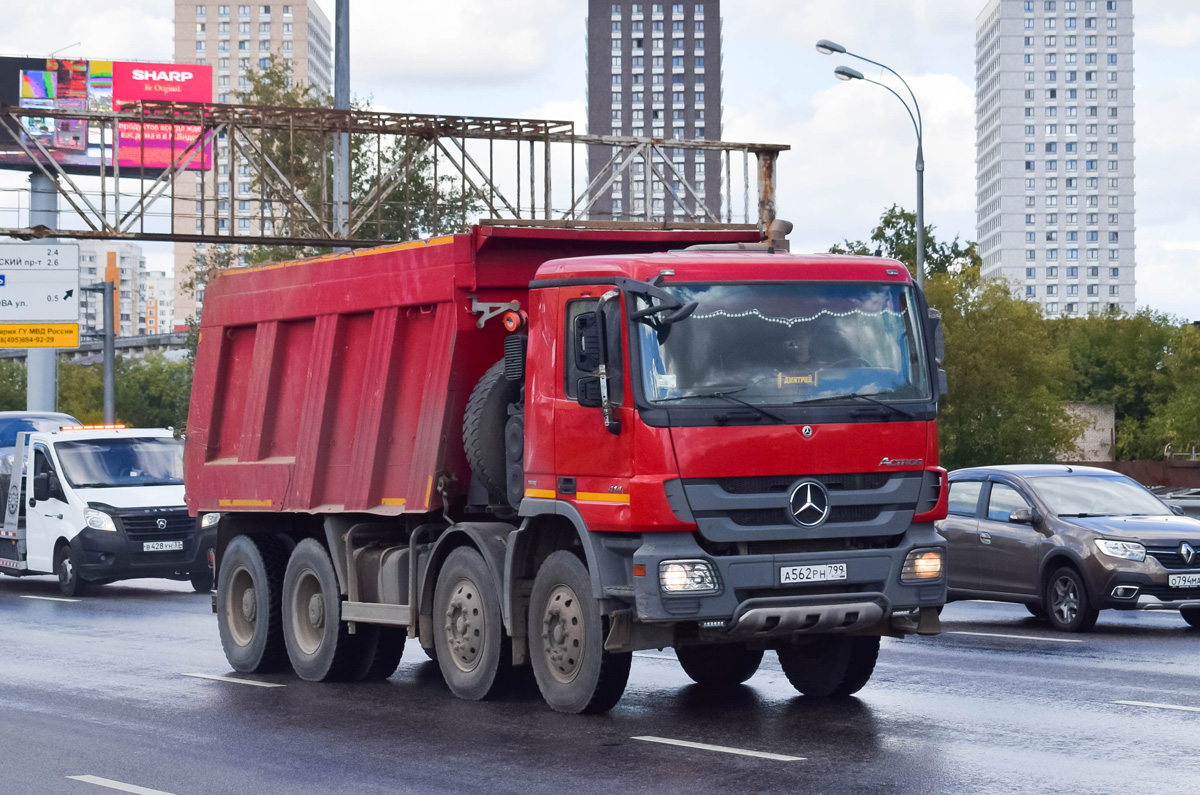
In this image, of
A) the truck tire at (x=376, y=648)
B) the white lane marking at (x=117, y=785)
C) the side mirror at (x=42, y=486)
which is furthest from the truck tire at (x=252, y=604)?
the side mirror at (x=42, y=486)

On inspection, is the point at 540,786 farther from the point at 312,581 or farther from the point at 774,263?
the point at 312,581

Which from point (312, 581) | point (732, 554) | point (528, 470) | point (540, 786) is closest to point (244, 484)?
point (312, 581)

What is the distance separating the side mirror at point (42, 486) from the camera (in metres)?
23.4

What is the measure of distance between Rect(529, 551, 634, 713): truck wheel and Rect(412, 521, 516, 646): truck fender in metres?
0.38

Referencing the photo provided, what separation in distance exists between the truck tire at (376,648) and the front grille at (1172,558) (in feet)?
23.0

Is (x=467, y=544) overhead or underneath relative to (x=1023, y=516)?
overhead

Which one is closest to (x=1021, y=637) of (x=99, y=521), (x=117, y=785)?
(x=117, y=785)

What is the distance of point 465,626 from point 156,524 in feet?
40.8

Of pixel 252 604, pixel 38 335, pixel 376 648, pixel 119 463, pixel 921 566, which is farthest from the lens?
pixel 38 335

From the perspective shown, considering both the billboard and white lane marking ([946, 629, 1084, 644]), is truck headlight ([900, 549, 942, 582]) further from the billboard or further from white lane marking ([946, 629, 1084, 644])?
the billboard

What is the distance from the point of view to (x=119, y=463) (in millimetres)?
23781

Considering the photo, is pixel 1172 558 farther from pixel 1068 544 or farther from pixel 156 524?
pixel 156 524

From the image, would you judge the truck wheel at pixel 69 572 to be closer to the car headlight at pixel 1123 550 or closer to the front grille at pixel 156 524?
the front grille at pixel 156 524

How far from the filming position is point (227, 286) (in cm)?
1452
